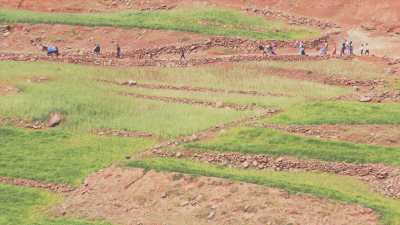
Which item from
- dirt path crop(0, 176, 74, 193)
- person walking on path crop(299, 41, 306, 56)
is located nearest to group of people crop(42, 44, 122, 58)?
person walking on path crop(299, 41, 306, 56)

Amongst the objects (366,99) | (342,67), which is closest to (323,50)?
(342,67)

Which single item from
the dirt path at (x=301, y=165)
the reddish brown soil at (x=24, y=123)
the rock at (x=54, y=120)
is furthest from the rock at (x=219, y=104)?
the reddish brown soil at (x=24, y=123)

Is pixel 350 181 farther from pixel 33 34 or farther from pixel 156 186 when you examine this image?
pixel 33 34

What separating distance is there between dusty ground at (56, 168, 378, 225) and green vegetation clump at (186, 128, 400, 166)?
3.87 meters

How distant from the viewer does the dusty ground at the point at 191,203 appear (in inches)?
1770

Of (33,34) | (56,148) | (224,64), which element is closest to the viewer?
(56,148)

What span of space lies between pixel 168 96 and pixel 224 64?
19.2 ft

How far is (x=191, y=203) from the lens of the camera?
47.2m

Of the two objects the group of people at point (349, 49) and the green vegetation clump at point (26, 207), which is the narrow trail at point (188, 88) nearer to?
the group of people at point (349, 49)

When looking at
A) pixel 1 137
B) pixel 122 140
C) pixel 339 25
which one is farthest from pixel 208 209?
pixel 339 25

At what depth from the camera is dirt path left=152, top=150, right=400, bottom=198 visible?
48.8 meters

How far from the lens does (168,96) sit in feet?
199

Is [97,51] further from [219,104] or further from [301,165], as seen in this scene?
[301,165]

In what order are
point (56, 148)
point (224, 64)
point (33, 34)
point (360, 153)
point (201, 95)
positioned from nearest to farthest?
1. point (360, 153)
2. point (56, 148)
3. point (201, 95)
4. point (224, 64)
5. point (33, 34)
